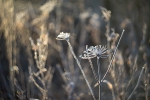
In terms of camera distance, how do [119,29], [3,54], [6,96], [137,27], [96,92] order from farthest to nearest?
[119,29]
[137,27]
[96,92]
[3,54]
[6,96]

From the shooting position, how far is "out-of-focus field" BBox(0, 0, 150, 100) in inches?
104

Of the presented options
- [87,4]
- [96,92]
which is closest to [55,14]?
[87,4]

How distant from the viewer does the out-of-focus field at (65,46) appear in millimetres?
2650

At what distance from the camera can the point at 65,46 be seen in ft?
15.5

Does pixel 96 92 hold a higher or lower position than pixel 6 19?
lower

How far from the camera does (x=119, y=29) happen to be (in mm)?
4566

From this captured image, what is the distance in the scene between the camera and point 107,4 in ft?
15.4

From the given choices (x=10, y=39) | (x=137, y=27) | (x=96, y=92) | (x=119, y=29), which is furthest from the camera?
(x=119, y=29)

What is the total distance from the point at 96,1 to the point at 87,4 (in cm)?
18

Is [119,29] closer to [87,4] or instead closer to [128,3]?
[128,3]

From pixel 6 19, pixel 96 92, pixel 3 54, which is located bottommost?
pixel 96 92

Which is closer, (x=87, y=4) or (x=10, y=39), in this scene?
(x=10, y=39)

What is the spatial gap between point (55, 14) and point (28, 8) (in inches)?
33.0

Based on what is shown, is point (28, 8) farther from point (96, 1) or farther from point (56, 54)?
point (96, 1)
